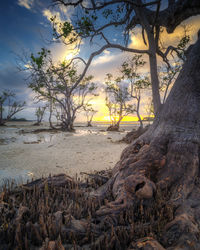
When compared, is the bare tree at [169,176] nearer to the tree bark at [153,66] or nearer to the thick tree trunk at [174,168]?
the thick tree trunk at [174,168]

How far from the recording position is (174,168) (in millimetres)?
1946

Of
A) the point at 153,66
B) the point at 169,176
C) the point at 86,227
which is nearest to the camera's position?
the point at 86,227

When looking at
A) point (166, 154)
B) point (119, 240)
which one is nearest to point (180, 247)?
point (119, 240)

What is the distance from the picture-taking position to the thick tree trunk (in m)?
1.31

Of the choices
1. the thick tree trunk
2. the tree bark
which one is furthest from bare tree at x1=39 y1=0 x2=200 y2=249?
the tree bark

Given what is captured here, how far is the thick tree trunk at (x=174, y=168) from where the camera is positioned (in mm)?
1310

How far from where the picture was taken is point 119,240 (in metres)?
1.26

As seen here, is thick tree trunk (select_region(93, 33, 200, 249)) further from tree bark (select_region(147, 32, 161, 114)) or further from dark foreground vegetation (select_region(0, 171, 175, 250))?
tree bark (select_region(147, 32, 161, 114))

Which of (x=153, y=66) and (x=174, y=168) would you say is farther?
(x=153, y=66)

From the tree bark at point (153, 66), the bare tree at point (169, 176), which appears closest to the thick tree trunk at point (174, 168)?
the bare tree at point (169, 176)

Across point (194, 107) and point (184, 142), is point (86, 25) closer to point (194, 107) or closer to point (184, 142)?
point (194, 107)

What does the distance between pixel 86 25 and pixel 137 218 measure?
4954 millimetres

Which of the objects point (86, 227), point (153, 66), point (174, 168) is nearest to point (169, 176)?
point (174, 168)

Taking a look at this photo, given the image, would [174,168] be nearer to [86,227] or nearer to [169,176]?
[169,176]
